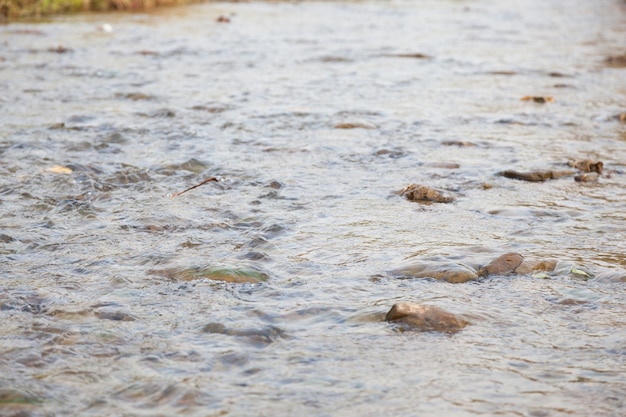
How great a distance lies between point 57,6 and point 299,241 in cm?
1320

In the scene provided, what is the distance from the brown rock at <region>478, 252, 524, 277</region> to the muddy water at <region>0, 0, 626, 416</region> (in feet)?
0.25

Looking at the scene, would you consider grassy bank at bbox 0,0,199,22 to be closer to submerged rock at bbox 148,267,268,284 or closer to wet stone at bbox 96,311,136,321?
submerged rock at bbox 148,267,268,284

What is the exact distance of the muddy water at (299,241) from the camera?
2.55 meters

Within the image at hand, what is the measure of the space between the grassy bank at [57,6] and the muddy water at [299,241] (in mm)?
6454

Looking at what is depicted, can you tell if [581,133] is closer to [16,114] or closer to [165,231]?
[165,231]

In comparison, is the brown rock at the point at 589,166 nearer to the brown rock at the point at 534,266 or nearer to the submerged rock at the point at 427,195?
the submerged rock at the point at 427,195

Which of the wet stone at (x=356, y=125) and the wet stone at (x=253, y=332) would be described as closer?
the wet stone at (x=253, y=332)

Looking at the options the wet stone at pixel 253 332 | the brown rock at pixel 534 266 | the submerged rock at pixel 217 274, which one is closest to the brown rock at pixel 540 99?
the brown rock at pixel 534 266

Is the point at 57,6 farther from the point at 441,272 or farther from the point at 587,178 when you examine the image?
the point at 441,272

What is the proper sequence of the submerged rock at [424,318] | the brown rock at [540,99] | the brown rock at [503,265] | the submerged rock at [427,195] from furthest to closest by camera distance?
1. the brown rock at [540,99]
2. the submerged rock at [427,195]
3. the brown rock at [503,265]
4. the submerged rock at [424,318]

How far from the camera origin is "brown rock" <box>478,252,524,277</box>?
11.4ft

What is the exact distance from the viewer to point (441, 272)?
3.46 metres

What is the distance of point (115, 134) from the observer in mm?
6148

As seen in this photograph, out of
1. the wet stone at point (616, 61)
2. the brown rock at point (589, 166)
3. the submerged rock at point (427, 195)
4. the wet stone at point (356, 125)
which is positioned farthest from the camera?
the wet stone at point (616, 61)
